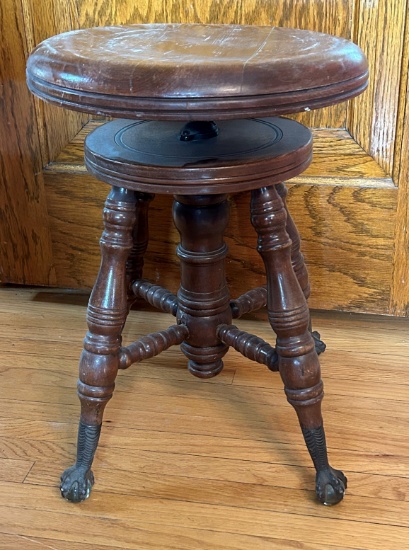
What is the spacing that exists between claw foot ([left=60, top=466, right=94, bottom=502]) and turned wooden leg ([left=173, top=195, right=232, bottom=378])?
27 centimetres

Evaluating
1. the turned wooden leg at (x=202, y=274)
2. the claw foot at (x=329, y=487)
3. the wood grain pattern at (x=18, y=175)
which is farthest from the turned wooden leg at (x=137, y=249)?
the claw foot at (x=329, y=487)

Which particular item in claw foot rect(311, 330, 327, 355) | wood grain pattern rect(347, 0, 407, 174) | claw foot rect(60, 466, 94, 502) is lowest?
claw foot rect(311, 330, 327, 355)

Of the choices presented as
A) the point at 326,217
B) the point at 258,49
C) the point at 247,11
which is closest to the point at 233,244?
the point at 326,217

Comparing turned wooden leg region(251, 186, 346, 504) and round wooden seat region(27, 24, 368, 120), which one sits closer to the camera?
round wooden seat region(27, 24, 368, 120)

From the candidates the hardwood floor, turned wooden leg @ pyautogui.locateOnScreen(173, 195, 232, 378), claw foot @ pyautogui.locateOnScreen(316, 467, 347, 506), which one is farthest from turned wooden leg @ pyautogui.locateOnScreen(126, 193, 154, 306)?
claw foot @ pyautogui.locateOnScreen(316, 467, 347, 506)

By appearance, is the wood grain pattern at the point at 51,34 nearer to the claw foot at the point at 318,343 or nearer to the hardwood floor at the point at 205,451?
the hardwood floor at the point at 205,451

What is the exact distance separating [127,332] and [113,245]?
0.49 meters

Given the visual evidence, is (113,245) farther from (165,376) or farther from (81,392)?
(165,376)

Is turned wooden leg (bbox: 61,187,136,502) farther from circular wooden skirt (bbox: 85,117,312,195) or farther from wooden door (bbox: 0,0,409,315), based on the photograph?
wooden door (bbox: 0,0,409,315)

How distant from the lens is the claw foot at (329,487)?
1.00 m

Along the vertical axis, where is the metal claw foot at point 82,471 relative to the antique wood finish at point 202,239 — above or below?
below

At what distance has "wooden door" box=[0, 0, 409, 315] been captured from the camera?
120 cm

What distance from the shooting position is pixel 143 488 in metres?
1.04

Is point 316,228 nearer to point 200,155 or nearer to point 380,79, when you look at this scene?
point 380,79
